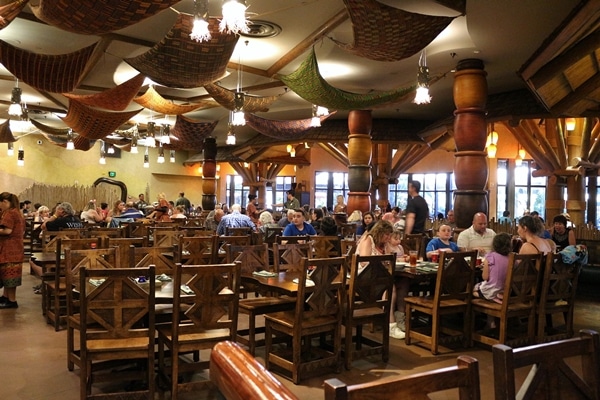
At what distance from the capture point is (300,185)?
2195 cm

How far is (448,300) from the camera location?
200 inches

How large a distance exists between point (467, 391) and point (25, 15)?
6.53m

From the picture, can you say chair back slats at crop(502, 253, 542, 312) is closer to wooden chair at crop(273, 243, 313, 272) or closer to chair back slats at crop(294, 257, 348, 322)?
chair back slats at crop(294, 257, 348, 322)

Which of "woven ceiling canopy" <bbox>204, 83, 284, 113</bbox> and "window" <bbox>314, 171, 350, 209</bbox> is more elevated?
"woven ceiling canopy" <bbox>204, 83, 284, 113</bbox>

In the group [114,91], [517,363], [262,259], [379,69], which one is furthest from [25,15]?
[517,363]

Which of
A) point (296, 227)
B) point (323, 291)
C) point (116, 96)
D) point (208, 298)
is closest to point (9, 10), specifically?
point (208, 298)

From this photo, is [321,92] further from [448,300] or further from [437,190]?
[437,190]

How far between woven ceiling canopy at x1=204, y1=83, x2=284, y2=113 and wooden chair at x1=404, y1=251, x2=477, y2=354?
13.2 ft

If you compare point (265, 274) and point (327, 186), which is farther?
point (327, 186)

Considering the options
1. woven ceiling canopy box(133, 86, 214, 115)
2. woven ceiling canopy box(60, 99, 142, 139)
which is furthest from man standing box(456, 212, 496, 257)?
woven ceiling canopy box(60, 99, 142, 139)

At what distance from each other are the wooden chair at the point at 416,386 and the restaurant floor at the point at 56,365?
8.19 ft

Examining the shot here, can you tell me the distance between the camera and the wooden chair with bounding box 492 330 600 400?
148cm

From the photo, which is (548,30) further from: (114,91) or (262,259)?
(114,91)

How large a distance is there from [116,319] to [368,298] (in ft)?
7.01
